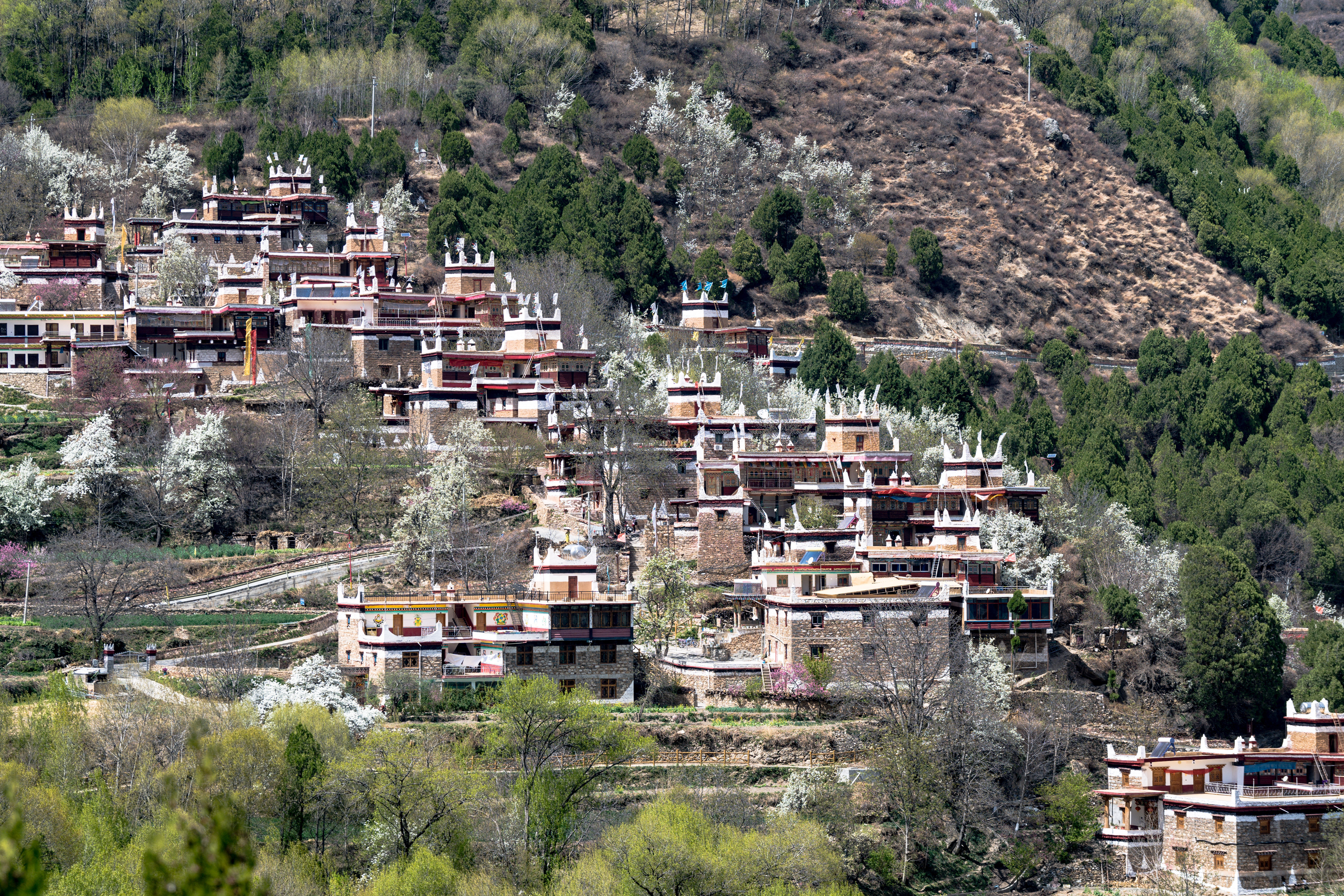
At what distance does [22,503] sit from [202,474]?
755cm

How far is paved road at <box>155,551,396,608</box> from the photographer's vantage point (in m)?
72.4

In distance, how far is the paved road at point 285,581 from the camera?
72375 mm

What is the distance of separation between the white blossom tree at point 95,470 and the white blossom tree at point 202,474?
2.17m

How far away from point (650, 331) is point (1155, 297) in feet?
159

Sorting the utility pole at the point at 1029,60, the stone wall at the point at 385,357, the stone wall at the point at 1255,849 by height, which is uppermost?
the utility pole at the point at 1029,60

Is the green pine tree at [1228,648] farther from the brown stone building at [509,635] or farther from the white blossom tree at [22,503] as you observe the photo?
the white blossom tree at [22,503]

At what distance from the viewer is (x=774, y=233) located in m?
130

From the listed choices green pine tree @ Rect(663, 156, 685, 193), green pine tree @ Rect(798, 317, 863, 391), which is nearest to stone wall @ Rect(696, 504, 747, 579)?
green pine tree @ Rect(798, 317, 863, 391)

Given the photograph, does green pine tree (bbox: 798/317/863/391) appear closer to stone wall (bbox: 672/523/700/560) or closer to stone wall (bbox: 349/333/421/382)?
stone wall (bbox: 349/333/421/382)

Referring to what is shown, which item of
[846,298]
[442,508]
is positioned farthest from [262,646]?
[846,298]

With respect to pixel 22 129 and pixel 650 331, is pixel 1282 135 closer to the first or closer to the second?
pixel 650 331

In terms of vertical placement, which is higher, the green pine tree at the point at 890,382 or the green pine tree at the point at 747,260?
the green pine tree at the point at 747,260

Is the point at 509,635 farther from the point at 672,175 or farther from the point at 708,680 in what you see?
the point at 672,175

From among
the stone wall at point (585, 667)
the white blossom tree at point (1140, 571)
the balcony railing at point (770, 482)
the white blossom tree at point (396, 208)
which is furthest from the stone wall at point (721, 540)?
the white blossom tree at point (396, 208)
